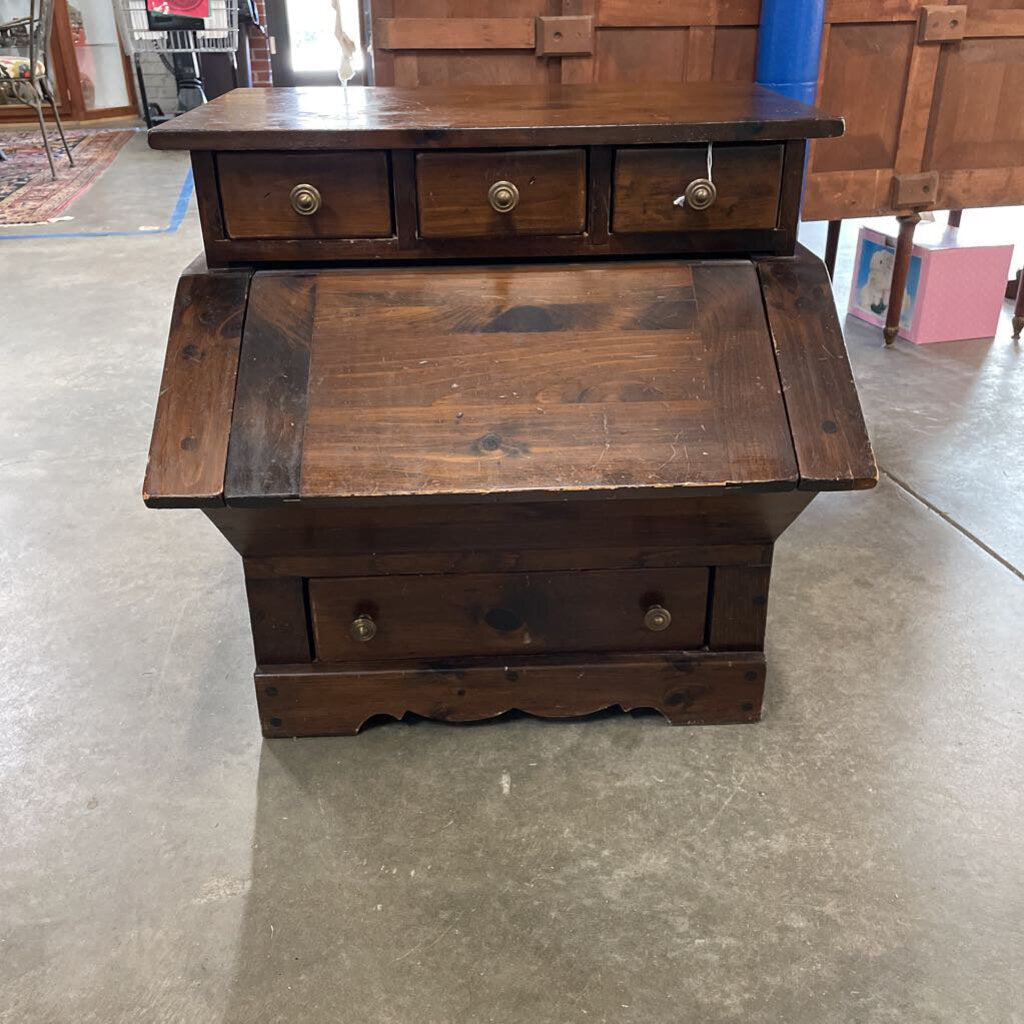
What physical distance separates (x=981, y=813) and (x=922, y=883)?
187 millimetres

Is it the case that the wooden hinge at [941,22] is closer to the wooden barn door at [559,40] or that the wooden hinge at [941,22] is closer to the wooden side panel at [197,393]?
the wooden barn door at [559,40]

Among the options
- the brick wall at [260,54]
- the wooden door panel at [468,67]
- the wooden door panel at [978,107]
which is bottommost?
the brick wall at [260,54]

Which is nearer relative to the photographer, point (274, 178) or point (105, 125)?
point (274, 178)

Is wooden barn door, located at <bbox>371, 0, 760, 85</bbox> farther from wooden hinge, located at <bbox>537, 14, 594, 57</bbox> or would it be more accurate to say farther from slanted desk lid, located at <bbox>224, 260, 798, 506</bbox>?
slanted desk lid, located at <bbox>224, 260, 798, 506</bbox>

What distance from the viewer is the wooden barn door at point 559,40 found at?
8.38ft

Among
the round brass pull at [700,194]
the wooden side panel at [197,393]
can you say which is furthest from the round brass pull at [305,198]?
the round brass pull at [700,194]

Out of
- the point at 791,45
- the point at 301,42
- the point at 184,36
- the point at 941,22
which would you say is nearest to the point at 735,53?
the point at 791,45

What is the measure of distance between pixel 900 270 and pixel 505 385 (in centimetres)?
229

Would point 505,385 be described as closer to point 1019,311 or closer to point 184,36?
point 1019,311

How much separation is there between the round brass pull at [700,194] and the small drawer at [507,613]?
55 centimetres

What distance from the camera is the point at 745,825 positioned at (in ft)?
4.83

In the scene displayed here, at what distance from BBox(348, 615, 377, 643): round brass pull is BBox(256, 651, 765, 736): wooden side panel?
2.9 inches

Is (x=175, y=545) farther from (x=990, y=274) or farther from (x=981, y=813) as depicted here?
(x=990, y=274)

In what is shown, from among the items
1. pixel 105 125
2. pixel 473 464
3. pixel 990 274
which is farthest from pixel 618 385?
pixel 105 125
